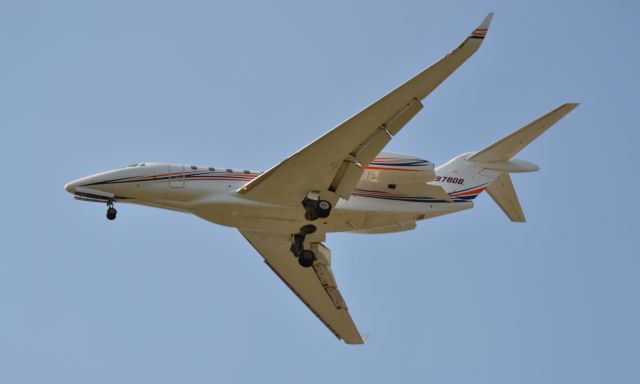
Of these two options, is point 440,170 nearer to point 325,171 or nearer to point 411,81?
point 325,171

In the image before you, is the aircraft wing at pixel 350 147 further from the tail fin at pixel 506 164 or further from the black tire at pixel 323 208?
the tail fin at pixel 506 164

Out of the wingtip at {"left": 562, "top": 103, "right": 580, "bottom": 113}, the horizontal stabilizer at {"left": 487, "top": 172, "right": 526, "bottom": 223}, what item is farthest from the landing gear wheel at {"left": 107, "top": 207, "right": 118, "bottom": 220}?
the wingtip at {"left": 562, "top": 103, "right": 580, "bottom": 113}

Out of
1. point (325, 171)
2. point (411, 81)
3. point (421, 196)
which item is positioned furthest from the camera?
point (421, 196)

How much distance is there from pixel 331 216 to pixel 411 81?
577 cm

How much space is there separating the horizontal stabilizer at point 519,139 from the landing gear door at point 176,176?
357 inches

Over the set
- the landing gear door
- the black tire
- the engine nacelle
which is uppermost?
the landing gear door

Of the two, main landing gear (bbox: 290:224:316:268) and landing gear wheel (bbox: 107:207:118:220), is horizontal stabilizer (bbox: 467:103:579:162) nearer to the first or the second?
main landing gear (bbox: 290:224:316:268)

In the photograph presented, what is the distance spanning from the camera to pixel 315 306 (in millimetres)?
32781

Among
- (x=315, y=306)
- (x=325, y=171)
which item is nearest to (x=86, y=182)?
(x=325, y=171)

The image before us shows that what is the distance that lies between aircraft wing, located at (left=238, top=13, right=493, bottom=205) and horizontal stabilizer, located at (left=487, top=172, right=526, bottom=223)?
5666 mm

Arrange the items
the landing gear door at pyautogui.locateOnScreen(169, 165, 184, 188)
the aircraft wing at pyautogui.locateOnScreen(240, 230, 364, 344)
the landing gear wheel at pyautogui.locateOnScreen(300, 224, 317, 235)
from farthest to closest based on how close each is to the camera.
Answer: the aircraft wing at pyautogui.locateOnScreen(240, 230, 364, 344) → the landing gear wheel at pyautogui.locateOnScreen(300, 224, 317, 235) → the landing gear door at pyautogui.locateOnScreen(169, 165, 184, 188)

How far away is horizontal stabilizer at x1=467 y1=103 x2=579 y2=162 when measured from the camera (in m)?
26.6

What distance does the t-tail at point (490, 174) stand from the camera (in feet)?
96.2

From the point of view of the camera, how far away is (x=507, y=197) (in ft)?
98.1
